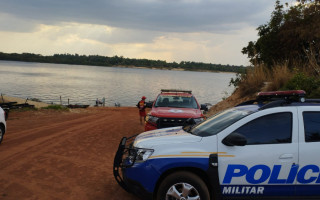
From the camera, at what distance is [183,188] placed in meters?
4.05

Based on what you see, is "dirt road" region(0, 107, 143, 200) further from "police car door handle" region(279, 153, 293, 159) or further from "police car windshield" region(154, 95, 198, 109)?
"police car door handle" region(279, 153, 293, 159)

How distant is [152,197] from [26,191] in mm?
2448

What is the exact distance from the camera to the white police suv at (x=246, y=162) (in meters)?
4.04

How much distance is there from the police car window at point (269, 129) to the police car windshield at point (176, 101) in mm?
5702

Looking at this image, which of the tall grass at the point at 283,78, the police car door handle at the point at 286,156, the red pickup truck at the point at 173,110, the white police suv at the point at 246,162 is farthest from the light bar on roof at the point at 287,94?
the tall grass at the point at 283,78

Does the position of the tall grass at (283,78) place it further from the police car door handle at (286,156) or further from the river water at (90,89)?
the police car door handle at (286,156)

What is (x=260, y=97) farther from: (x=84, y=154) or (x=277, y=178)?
(x=84, y=154)

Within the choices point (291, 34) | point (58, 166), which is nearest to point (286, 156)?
point (58, 166)

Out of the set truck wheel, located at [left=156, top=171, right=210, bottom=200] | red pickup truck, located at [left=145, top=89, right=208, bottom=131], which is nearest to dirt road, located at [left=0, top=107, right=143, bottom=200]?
truck wheel, located at [left=156, top=171, right=210, bottom=200]

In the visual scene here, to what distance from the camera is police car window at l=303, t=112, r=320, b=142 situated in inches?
163

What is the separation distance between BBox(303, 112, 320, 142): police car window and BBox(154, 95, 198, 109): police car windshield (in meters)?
5.79

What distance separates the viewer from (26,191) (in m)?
5.22

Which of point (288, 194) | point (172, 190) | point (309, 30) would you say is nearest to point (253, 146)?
point (288, 194)

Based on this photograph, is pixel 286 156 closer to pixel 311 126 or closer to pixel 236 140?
pixel 311 126
